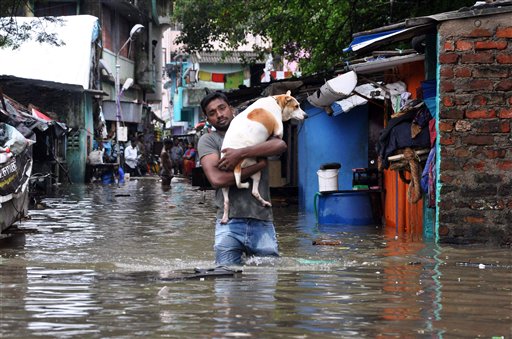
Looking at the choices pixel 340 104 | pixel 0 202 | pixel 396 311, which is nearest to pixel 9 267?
pixel 0 202

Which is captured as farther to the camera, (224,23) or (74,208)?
(224,23)

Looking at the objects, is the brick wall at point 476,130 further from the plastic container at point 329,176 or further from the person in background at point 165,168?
the person in background at point 165,168

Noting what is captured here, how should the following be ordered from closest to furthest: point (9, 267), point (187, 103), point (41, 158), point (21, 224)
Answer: point (9, 267) → point (21, 224) → point (41, 158) → point (187, 103)

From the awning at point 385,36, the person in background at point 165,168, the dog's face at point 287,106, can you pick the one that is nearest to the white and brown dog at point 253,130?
the dog's face at point 287,106

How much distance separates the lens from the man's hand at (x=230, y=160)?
7676 mm

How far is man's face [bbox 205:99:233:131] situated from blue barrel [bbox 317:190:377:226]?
7831 mm

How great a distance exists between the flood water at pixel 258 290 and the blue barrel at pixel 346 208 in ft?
5.81

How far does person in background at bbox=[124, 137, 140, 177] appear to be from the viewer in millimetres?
43816

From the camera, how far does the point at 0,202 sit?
39.6 feet

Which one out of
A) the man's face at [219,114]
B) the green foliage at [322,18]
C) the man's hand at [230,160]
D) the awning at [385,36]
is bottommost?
the man's hand at [230,160]

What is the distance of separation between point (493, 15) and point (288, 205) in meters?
10.7

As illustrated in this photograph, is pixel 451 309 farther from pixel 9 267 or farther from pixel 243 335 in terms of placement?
pixel 9 267

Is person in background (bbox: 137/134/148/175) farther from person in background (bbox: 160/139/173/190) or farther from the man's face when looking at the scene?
the man's face

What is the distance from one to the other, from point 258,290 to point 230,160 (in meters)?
1.05
